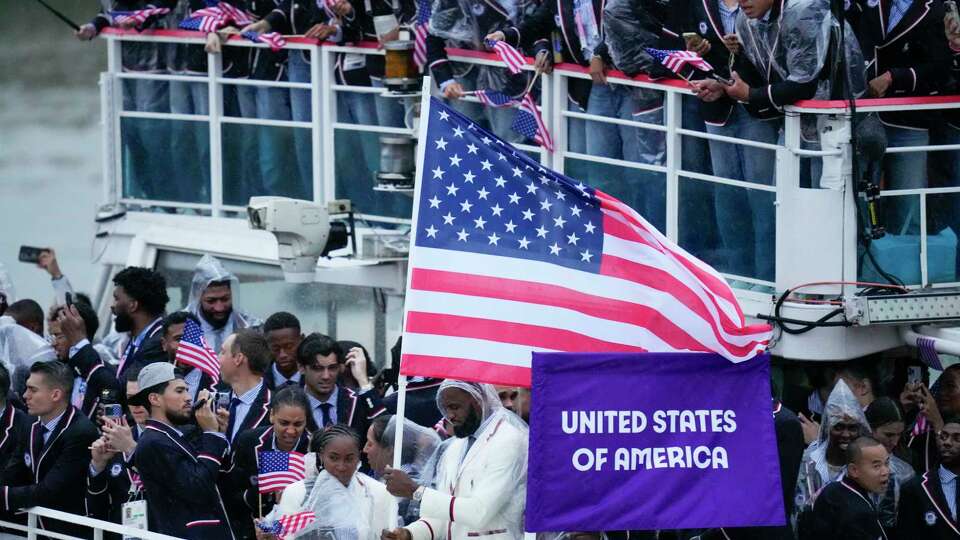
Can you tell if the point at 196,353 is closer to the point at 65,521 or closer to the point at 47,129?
the point at 65,521

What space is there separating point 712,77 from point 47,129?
56.8 feet

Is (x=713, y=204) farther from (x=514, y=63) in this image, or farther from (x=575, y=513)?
(x=575, y=513)

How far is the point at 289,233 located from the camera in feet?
39.7

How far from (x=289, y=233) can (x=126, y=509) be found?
145 inches

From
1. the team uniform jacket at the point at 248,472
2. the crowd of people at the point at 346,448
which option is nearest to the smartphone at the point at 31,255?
the crowd of people at the point at 346,448

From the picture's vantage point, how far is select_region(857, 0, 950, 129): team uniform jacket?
1009 centimetres

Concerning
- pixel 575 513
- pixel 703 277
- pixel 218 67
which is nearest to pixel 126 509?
pixel 575 513

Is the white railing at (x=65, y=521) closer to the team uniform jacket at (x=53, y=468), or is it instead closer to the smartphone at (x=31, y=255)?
the team uniform jacket at (x=53, y=468)

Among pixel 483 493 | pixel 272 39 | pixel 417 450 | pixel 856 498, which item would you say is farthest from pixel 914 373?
pixel 272 39

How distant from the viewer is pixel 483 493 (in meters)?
7.79

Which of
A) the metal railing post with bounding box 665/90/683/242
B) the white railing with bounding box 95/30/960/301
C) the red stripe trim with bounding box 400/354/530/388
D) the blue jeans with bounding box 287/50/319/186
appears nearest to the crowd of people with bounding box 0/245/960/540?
the red stripe trim with bounding box 400/354/530/388

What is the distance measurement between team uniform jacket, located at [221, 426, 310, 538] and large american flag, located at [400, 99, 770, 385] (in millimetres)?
1213

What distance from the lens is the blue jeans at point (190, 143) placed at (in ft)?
45.0

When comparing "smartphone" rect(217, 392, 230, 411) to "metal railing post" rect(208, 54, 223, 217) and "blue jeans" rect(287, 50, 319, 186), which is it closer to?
"blue jeans" rect(287, 50, 319, 186)
